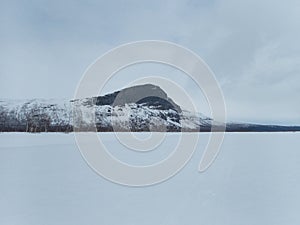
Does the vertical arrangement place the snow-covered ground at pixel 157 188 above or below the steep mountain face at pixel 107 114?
below

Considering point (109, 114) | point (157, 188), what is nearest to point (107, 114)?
point (109, 114)

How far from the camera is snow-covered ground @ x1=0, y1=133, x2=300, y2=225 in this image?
5.22 ft

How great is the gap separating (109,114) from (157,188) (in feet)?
1.37

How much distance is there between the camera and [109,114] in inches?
62.5

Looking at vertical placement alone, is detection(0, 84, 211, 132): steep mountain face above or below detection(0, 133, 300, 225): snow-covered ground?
above

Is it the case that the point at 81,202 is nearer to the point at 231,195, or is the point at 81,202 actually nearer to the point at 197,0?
the point at 231,195

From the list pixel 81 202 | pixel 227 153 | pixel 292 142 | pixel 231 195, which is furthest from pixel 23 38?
pixel 292 142

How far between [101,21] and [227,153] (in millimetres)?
879

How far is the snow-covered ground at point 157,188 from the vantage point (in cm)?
159

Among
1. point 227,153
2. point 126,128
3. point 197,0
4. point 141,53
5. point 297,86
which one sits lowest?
point 227,153

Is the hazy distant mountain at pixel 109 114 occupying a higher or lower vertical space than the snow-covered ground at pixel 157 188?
higher

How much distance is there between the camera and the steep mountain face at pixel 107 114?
1.59 m

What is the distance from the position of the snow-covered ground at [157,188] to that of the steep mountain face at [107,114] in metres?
0.05

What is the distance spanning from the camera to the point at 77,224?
158cm
